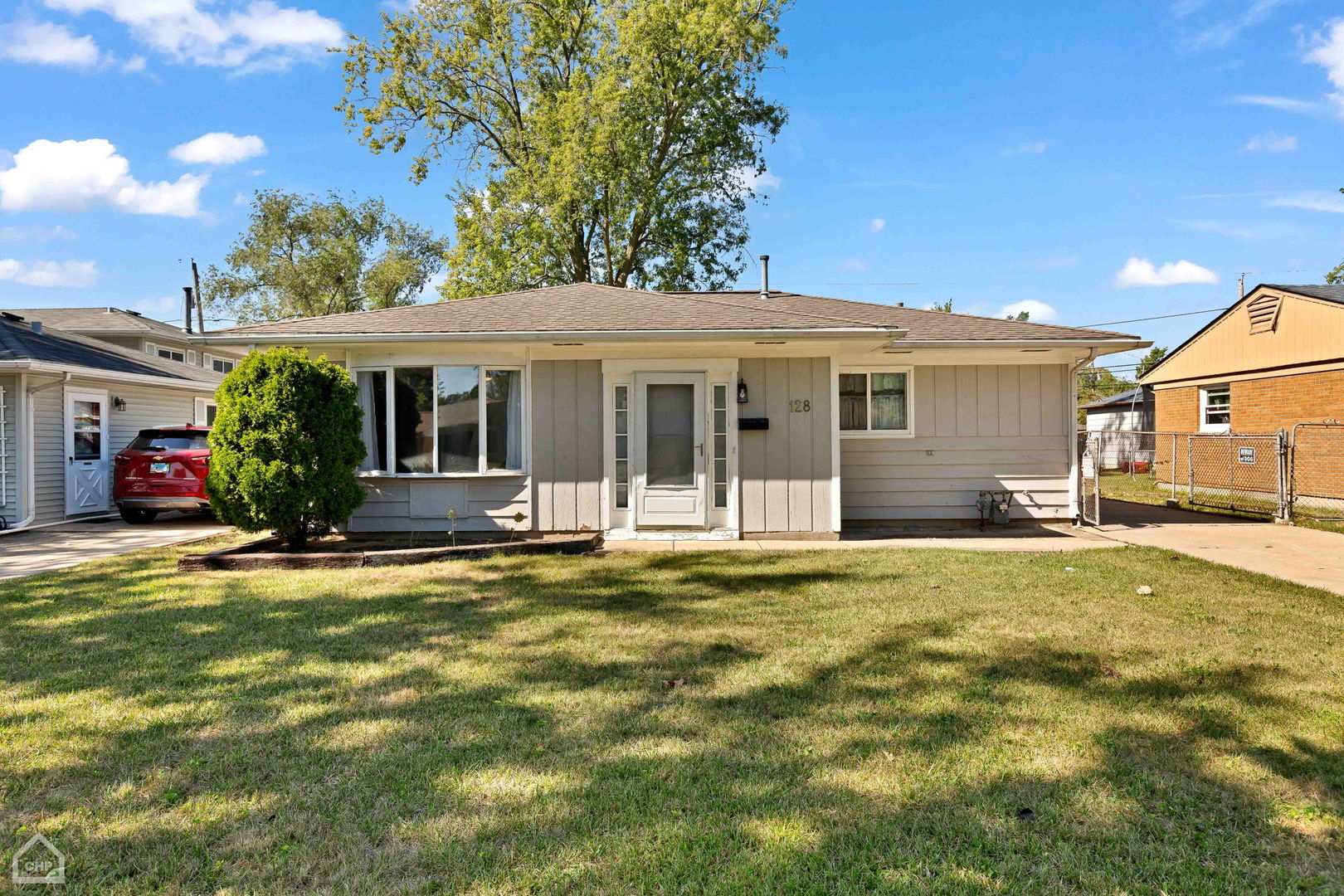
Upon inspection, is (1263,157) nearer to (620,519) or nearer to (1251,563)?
(1251,563)

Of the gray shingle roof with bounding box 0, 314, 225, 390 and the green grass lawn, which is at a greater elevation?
the gray shingle roof with bounding box 0, 314, 225, 390

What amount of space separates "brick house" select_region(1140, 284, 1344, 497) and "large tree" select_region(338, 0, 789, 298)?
12828 millimetres

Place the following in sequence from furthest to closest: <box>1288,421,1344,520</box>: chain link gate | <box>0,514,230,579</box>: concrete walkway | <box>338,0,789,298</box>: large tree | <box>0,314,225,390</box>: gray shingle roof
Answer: <box>338,0,789,298</box>: large tree → <box>1288,421,1344,520</box>: chain link gate → <box>0,314,225,390</box>: gray shingle roof → <box>0,514,230,579</box>: concrete walkway

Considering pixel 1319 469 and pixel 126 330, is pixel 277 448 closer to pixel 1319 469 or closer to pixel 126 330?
pixel 126 330

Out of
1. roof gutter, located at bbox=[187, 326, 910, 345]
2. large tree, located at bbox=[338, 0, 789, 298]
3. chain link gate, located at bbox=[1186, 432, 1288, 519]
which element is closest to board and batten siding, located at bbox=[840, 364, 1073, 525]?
roof gutter, located at bbox=[187, 326, 910, 345]

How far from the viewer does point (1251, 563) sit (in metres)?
7.43

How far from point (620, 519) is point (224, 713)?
5898 mm

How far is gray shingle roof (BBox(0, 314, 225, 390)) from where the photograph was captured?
1105 cm

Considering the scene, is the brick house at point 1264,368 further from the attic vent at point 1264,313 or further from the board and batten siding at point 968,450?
the board and batten siding at point 968,450

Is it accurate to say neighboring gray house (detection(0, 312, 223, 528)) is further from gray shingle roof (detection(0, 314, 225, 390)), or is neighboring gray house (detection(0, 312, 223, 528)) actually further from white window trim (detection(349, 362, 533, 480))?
white window trim (detection(349, 362, 533, 480))

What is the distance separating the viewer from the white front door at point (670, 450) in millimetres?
8984

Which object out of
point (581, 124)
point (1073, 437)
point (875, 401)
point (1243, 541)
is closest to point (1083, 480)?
point (1073, 437)

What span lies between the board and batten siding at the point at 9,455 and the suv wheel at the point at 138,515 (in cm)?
129

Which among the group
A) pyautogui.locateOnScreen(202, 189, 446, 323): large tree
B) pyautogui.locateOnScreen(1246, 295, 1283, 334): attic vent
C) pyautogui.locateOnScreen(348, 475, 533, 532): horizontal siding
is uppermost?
pyautogui.locateOnScreen(202, 189, 446, 323): large tree
